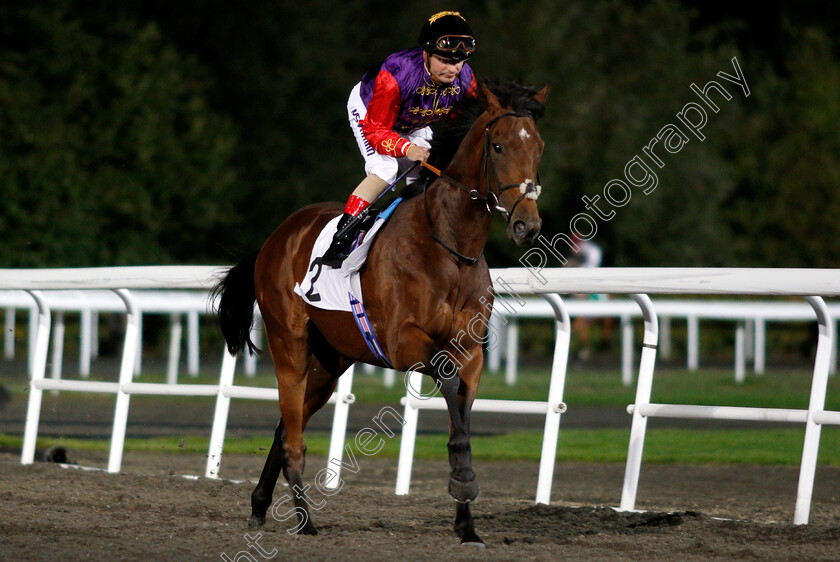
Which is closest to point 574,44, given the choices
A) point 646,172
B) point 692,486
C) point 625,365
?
point 646,172

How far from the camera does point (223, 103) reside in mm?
20672

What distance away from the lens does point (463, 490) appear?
166 inches

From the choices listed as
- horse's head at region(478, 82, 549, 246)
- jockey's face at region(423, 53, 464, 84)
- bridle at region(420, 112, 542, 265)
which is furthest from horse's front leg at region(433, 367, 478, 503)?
jockey's face at region(423, 53, 464, 84)

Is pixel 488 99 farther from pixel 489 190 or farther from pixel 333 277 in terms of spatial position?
pixel 333 277

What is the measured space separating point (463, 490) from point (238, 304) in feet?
6.53

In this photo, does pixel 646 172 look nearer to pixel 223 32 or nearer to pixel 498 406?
pixel 223 32

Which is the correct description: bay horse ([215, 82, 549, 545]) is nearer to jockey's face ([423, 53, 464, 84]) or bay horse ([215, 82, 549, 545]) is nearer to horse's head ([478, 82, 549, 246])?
horse's head ([478, 82, 549, 246])

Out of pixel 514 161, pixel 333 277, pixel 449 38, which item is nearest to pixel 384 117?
pixel 449 38

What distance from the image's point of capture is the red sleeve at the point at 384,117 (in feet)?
15.6

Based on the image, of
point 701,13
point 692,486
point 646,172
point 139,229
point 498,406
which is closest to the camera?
point 498,406

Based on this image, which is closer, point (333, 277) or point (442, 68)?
point (442, 68)

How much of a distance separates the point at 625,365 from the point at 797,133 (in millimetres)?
9997

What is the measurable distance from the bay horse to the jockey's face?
158 mm

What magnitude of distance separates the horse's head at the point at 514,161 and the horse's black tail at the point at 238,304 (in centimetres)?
180
